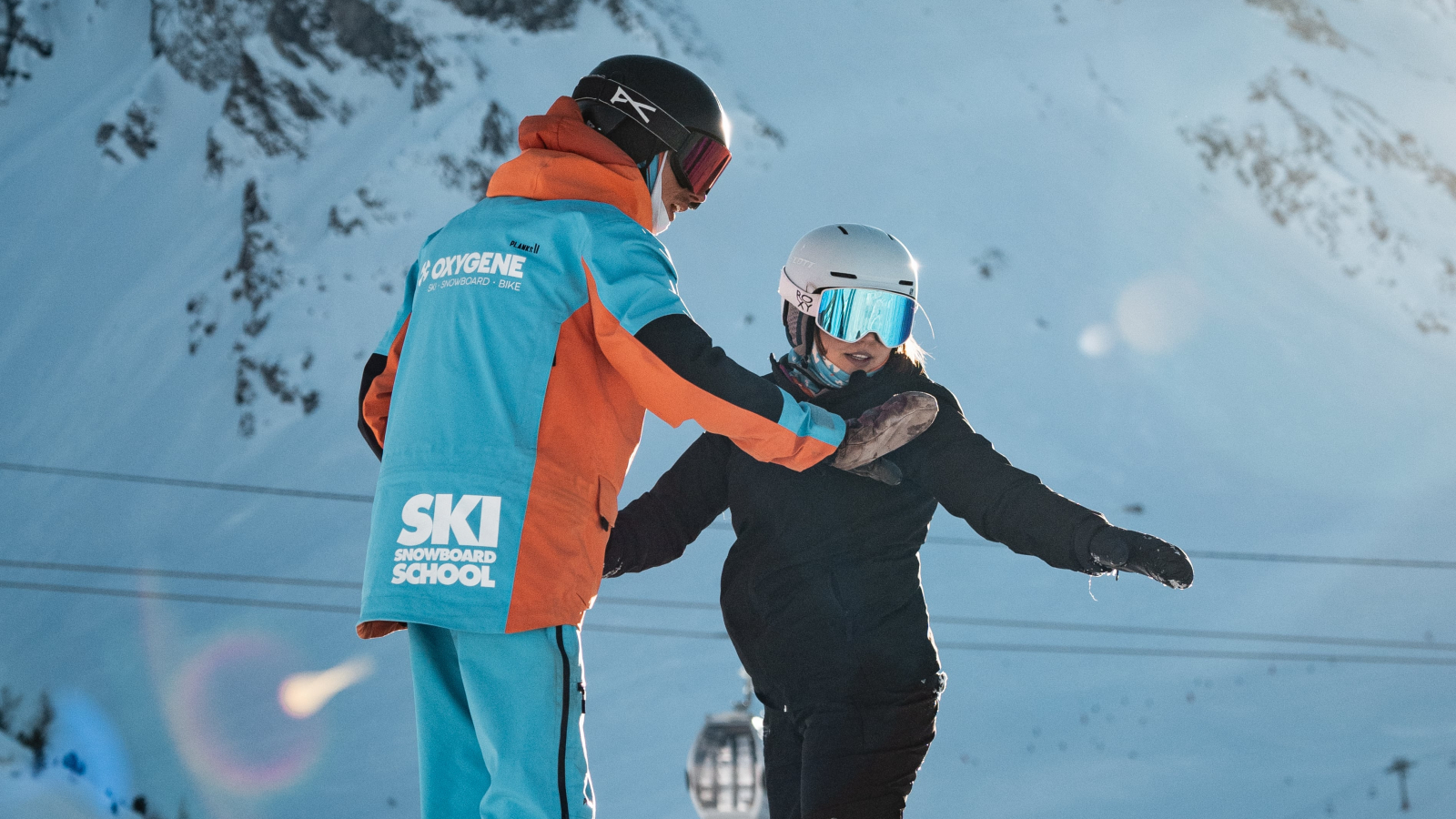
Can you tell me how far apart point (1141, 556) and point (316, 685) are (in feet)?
59.1

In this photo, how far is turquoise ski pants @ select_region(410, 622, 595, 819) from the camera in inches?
89.6

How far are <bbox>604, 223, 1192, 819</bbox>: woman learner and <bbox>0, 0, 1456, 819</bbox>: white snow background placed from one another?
401 inches

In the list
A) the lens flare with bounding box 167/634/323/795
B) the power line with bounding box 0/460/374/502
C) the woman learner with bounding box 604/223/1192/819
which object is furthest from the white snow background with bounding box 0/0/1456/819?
the woman learner with bounding box 604/223/1192/819

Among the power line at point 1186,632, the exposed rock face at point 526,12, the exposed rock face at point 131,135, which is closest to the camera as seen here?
the power line at point 1186,632

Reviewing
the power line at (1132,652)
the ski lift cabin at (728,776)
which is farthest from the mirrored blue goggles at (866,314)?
the power line at (1132,652)

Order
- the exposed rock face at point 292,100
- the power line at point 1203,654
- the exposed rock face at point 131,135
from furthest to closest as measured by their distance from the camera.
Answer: the exposed rock face at point 131,135
the exposed rock face at point 292,100
the power line at point 1203,654

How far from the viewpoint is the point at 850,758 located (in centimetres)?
282

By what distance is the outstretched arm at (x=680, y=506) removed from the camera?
11.1 feet

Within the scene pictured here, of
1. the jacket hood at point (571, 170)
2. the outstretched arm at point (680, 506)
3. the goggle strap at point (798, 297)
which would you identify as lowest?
the outstretched arm at point (680, 506)

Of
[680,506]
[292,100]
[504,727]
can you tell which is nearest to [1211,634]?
[680,506]

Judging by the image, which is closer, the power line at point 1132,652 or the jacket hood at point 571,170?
the jacket hood at point 571,170

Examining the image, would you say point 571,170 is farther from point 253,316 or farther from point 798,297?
point 253,316

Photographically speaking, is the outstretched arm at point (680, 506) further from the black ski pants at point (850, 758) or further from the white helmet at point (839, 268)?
the black ski pants at point (850, 758)

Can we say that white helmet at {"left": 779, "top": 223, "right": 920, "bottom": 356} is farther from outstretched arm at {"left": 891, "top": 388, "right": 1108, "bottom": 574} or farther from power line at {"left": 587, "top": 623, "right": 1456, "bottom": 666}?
power line at {"left": 587, "top": 623, "right": 1456, "bottom": 666}
